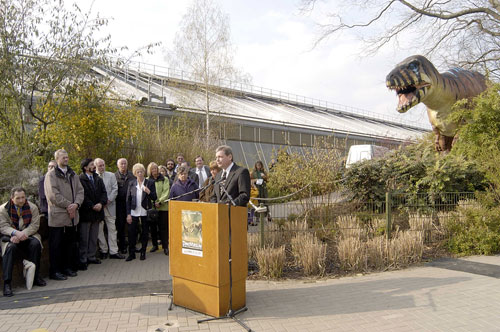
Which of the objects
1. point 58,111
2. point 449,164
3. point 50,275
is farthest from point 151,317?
point 449,164

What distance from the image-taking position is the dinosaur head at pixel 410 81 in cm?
883

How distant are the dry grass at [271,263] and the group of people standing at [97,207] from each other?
1.32 m

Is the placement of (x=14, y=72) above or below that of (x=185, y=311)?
above

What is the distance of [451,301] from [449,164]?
4945mm

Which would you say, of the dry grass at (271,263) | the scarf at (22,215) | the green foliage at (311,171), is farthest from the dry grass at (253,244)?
the scarf at (22,215)

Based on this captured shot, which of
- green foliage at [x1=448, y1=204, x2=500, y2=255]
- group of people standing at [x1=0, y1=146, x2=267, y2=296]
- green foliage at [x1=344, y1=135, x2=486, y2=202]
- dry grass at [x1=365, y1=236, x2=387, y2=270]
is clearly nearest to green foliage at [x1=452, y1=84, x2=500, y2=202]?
green foliage at [x1=344, y1=135, x2=486, y2=202]

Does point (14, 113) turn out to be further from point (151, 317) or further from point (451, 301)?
point (451, 301)

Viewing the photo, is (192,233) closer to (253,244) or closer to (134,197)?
(253,244)

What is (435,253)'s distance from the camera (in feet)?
23.9

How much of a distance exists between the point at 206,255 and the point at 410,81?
695cm

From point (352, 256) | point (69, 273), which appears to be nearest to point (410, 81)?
point (352, 256)

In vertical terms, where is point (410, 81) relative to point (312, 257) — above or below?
above

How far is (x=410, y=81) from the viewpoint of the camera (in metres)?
8.84

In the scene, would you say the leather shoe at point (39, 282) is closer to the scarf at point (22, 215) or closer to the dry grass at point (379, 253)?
the scarf at point (22, 215)
